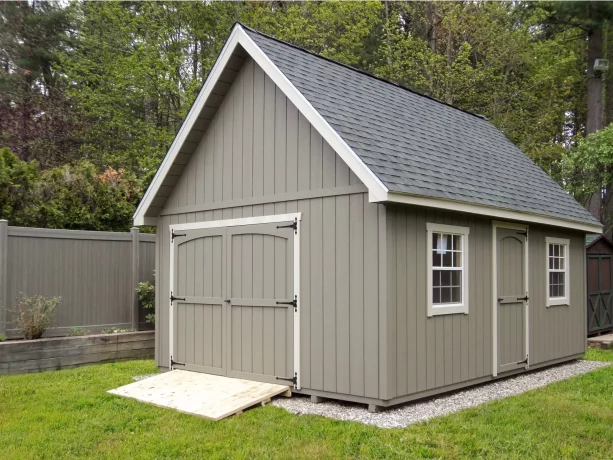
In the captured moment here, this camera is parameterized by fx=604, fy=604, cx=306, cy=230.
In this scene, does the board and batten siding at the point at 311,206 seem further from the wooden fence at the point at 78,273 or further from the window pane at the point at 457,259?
the wooden fence at the point at 78,273

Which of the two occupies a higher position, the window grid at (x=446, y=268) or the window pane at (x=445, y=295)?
the window grid at (x=446, y=268)

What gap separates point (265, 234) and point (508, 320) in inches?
142

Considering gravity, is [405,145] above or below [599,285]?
above

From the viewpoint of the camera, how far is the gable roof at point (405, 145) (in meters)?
6.46

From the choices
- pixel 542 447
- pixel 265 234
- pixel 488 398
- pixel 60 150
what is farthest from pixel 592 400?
pixel 60 150

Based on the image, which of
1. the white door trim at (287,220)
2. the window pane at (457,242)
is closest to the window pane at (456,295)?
the window pane at (457,242)

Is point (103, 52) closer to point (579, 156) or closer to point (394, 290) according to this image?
point (579, 156)

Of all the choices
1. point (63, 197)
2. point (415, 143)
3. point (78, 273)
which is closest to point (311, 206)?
point (415, 143)

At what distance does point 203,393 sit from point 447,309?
3.00 meters

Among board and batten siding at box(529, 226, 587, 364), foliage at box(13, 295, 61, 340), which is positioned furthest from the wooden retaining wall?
board and batten siding at box(529, 226, 587, 364)

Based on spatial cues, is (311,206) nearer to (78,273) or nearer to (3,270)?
(78,273)

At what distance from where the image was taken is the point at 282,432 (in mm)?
5547

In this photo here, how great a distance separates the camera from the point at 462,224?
24.5ft

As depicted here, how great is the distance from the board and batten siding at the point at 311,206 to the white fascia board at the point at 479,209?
35 centimetres
